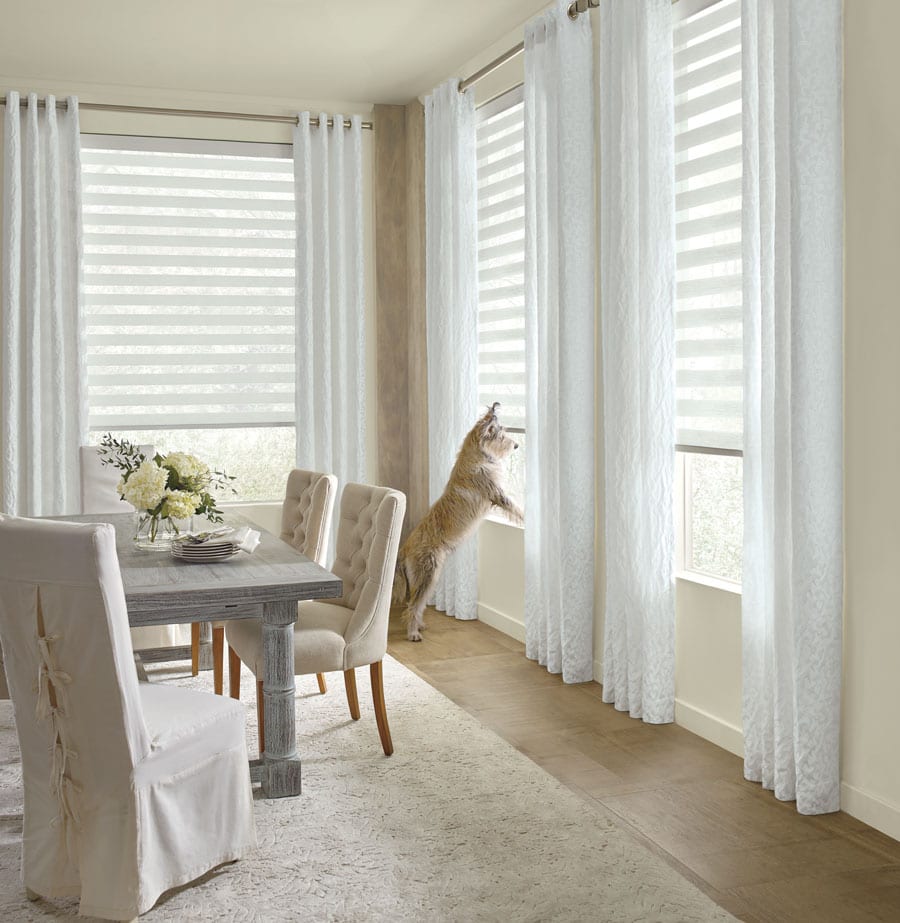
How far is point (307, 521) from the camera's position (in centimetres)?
411

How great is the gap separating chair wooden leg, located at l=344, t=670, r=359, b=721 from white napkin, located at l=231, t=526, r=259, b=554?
63 centimetres

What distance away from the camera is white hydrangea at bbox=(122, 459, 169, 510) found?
10.9 feet

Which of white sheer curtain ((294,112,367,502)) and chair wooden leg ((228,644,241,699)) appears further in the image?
white sheer curtain ((294,112,367,502))

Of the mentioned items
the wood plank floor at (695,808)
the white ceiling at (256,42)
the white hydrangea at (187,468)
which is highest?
the white ceiling at (256,42)

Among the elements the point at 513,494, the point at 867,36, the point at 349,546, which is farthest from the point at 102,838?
the point at 513,494

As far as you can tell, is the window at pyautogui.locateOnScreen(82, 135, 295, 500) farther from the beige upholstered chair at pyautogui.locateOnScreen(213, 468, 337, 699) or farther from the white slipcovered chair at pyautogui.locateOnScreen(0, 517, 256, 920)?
the white slipcovered chair at pyautogui.locateOnScreen(0, 517, 256, 920)

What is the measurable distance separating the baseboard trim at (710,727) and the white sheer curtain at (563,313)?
64 cm

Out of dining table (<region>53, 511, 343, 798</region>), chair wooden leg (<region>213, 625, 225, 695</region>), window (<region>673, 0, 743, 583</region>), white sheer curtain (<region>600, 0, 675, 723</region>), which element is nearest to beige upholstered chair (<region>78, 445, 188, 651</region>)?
chair wooden leg (<region>213, 625, 225, 695</region>)

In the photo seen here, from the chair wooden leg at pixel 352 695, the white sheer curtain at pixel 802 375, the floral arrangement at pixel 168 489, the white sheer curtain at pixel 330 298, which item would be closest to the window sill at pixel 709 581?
the white sheer curtain at pixel 802 375

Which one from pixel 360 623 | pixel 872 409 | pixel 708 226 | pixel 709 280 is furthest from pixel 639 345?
pixel 360 623

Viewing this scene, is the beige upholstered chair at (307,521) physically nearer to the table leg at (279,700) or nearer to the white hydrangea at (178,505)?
the white hydrangea at (178,505)

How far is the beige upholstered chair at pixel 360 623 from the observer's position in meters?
Answer: 3.28

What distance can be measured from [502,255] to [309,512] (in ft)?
6.31

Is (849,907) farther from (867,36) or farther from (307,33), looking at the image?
(307,33)
